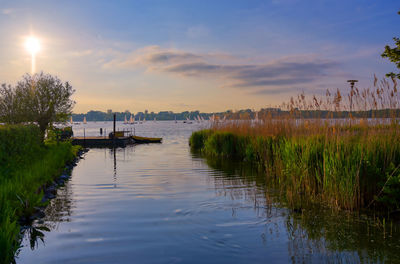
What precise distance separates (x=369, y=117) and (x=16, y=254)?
825 cm

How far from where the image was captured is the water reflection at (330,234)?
5434 mm

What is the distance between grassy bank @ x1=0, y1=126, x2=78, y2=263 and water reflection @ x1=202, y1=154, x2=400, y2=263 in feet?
13.8

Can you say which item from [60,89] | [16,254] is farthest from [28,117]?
[16,254]

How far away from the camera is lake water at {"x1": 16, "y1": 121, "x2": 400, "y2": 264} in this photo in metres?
5.58

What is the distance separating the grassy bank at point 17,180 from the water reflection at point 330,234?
4210 millimetres

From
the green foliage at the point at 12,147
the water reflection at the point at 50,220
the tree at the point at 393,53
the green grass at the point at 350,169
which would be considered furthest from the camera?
the tree at the point at 393,53

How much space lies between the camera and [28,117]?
23.9 metres

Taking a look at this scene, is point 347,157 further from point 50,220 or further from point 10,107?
point 10,107

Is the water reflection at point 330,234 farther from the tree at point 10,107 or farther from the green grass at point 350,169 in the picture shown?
the tree at point 10,107

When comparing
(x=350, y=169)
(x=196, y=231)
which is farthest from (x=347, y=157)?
(x=196, y=231)

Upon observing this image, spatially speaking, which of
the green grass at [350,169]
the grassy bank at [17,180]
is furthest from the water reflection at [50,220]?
the green grass at [350,169]

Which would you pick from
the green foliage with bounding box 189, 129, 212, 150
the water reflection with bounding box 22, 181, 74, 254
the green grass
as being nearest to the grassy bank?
the water reflection with bounding box 22, 181, 74, 254

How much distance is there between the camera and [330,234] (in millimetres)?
6422

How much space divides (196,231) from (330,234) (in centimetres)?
253
